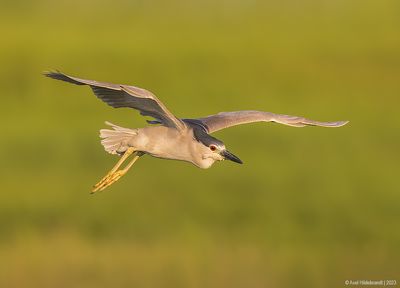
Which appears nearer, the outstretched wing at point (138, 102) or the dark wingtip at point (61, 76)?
the dark wingtip at point (61, 76)

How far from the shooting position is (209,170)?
865 inches

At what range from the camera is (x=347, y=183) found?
22.6 meters

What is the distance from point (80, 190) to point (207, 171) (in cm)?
204

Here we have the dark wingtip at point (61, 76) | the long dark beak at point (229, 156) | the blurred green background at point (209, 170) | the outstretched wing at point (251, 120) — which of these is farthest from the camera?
the blurred green background at point (209, 170)

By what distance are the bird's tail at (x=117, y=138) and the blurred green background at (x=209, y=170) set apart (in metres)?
4.16

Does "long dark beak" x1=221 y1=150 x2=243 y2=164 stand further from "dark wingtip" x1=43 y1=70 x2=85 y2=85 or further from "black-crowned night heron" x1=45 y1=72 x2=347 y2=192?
"dark wingtip" x1=43 y1=70 x2=85 y2=85

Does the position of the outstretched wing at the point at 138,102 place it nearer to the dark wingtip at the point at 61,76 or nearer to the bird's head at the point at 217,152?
the dark wingtip at the point at 61,76

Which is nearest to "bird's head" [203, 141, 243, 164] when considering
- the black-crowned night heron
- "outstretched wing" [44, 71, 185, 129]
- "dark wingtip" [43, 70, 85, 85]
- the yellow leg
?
the black-crowned night heron

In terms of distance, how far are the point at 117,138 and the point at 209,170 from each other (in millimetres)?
9284

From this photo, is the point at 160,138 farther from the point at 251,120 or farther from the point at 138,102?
the point at 251,120

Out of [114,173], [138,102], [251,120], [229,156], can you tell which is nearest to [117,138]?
[114,173]

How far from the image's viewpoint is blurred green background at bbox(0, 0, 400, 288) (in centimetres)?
1802

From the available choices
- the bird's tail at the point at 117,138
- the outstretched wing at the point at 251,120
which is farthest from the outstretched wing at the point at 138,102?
the outstretched wing at the point at 251,120

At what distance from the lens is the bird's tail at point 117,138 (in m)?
12.7
